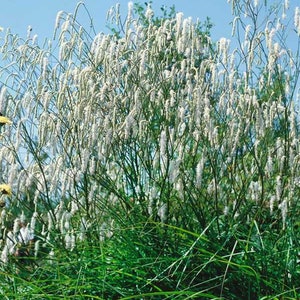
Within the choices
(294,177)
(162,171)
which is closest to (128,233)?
(162,171)

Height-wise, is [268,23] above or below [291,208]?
above

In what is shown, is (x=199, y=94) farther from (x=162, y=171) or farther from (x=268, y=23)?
(x=268, y=23)

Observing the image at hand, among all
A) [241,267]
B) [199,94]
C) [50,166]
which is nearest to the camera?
[241,267]

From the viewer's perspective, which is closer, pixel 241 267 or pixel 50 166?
pixel 241 267

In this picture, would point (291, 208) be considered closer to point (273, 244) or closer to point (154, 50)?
point (273, 244)

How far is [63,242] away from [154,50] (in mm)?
1414

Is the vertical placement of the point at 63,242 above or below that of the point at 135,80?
below

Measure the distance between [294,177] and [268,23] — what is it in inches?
41.5

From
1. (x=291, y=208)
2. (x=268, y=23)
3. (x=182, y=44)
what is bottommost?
(x=291, y=208)

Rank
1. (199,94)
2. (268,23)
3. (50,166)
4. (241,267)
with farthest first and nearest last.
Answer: (268,23) → (50,166) → (199,94) → (241,267)

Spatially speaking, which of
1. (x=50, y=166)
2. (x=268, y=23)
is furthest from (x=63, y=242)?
(x=268, y=23)

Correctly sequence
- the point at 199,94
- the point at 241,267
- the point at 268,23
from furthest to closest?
the point at 268,23, the point at 199,94, the point at 241,267

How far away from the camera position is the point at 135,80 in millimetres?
4535

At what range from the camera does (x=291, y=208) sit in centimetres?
443
